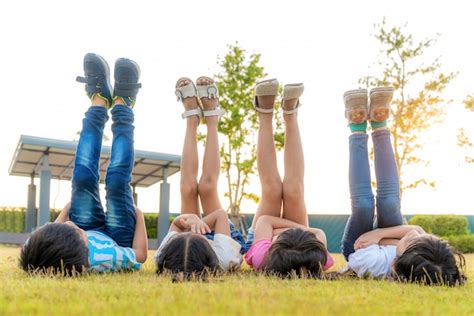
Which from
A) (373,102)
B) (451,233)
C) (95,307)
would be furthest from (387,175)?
(451,233)

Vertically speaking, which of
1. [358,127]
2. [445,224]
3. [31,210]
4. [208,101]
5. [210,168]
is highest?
[208,101]

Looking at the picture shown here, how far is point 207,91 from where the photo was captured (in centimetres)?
446

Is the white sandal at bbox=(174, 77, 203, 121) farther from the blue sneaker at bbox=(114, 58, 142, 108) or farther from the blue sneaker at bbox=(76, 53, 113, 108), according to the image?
the blue sneaker at bbox=(76, 53, 113, 108)

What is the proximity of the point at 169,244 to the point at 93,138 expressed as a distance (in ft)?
4.17

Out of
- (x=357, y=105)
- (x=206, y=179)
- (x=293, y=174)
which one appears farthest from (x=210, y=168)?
(x=357, y=105)

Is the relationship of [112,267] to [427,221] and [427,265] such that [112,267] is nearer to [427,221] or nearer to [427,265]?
[427,265]

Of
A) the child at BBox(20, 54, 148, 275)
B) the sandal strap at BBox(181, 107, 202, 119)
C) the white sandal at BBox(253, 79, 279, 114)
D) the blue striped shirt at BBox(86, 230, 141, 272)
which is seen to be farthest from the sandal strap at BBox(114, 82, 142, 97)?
the blue striped shirt at BBox(86, 230, 141, 272)

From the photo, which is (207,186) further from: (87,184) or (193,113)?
(87,184)

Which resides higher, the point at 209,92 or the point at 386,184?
the point at 209,92

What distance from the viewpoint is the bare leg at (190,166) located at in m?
4.41

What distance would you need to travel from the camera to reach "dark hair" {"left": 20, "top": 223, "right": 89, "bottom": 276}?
131 inches

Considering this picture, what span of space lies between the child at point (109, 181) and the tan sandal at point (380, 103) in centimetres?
183

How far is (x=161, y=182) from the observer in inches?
647

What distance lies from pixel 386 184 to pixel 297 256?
104cm
